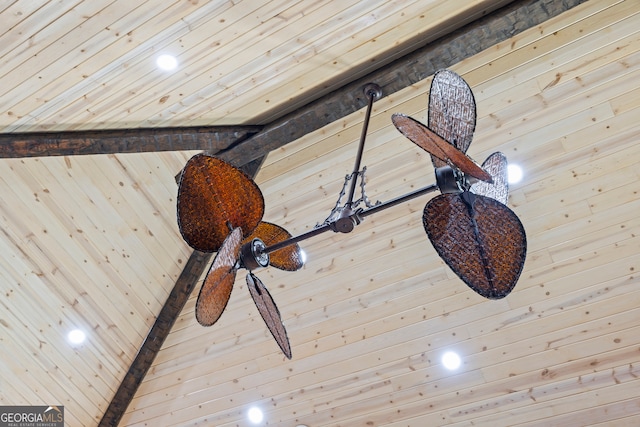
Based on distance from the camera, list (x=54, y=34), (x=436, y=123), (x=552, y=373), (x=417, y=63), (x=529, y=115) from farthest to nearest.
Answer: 1. (x=552, y=373)
2. (x=529, y=115)
3. (x=417, y=63)
4. (x=54, y=34)
5. (x=436, y=123)

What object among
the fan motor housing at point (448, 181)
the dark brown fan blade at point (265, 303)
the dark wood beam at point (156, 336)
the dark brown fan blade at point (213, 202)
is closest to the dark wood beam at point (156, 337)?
the dark wood beam at point (156, 336)

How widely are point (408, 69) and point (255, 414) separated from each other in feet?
9.29

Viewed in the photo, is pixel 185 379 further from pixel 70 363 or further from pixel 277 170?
pixel 277 170

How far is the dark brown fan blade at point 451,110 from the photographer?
2059 mm

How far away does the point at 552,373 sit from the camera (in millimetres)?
4051

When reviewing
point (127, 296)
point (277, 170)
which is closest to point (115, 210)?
point (127, 296)

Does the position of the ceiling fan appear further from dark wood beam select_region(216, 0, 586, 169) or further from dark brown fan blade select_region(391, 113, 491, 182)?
dark wood beam select_region(216, 0, 586, 169)

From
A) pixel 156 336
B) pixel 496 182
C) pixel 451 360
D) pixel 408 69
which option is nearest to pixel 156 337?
pixel 156 336

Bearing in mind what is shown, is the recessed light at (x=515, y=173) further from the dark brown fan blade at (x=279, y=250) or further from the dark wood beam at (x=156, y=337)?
the dark wood beam at (x=156, y=337)

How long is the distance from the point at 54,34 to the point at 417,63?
5.61 feet

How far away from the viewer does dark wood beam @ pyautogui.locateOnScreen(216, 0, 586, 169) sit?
299 centimetres

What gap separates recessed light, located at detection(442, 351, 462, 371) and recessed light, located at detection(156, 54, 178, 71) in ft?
8.07

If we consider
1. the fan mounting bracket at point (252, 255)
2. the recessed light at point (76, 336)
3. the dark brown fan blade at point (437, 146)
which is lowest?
the dark brown fan blade at point (437, 146)

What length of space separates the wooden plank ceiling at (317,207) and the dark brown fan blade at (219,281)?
1.36 metres
